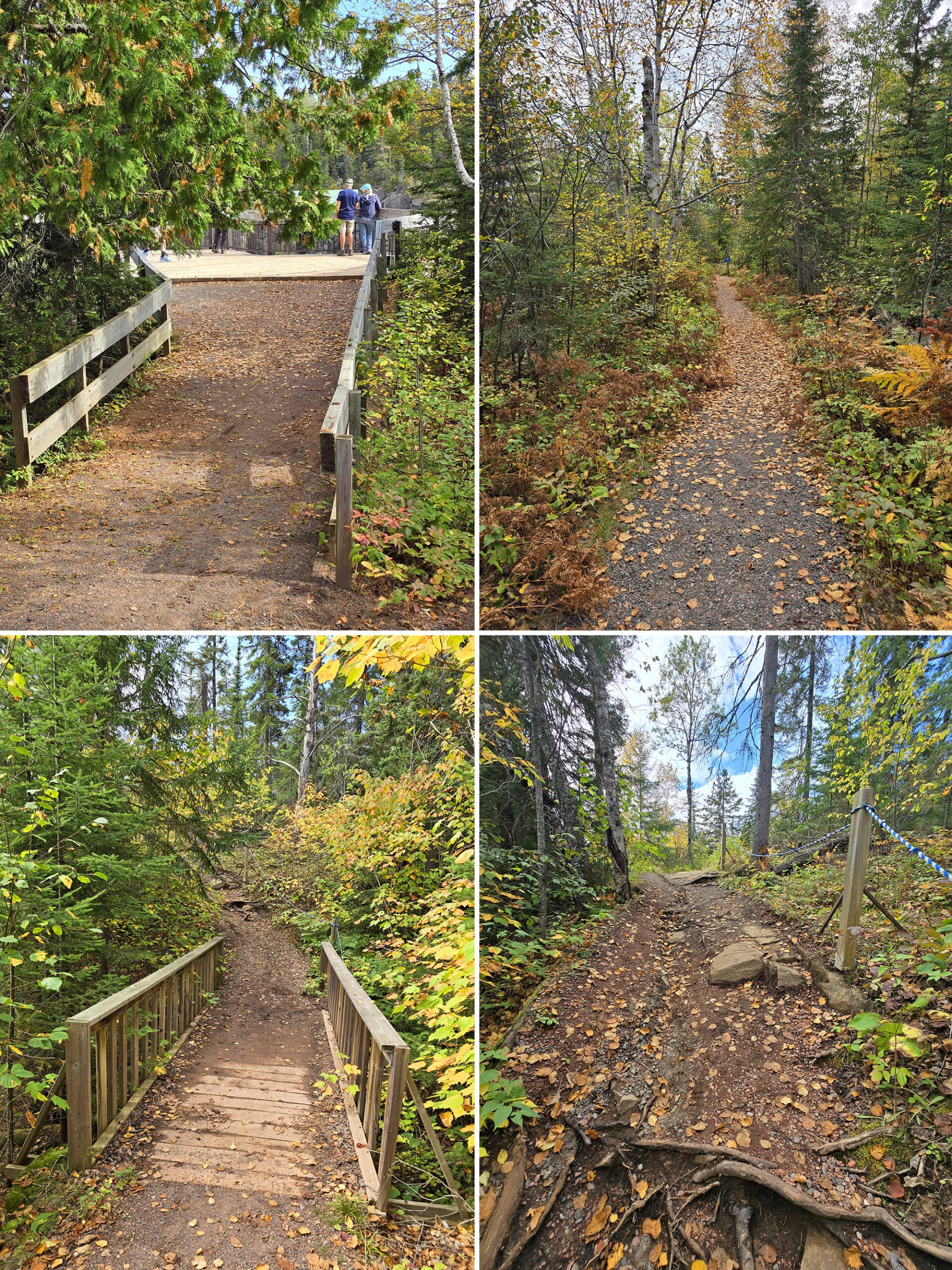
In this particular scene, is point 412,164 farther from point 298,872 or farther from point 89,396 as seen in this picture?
point 298,872

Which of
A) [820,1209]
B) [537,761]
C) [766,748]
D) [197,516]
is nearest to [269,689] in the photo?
[197,516]

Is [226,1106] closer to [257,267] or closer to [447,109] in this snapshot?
[447,109]

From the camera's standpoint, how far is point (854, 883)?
4.43m

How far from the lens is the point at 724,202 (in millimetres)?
9953

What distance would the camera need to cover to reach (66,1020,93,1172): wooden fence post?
4.14 m

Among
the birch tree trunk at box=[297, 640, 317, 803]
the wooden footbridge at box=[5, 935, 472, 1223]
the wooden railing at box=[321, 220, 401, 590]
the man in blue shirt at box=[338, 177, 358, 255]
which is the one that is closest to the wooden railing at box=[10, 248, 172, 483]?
the wooden railing at box=[321, 220, 401, 590]

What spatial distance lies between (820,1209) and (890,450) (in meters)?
5.65

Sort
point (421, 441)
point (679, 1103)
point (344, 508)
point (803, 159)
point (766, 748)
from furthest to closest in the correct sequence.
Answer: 1. point (803, 159)
2. point (421, 441)
3. point (766, 748)
4. point (344, 508)
5. point (679, 1103)

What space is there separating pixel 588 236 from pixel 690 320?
2.42 m

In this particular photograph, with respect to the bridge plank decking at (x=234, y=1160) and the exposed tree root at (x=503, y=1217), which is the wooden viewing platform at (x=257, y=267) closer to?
the bridge plank decking at (x=234, y=1160)

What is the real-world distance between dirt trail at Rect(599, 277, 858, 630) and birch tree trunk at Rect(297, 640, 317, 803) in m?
5.98

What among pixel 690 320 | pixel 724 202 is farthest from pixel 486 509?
pixel 724 202

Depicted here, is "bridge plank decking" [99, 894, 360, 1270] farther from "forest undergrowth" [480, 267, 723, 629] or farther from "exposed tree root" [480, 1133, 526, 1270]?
"forest undergrowth" [480, 267, 723, 629]

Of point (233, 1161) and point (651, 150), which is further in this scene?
point (651, 150)
